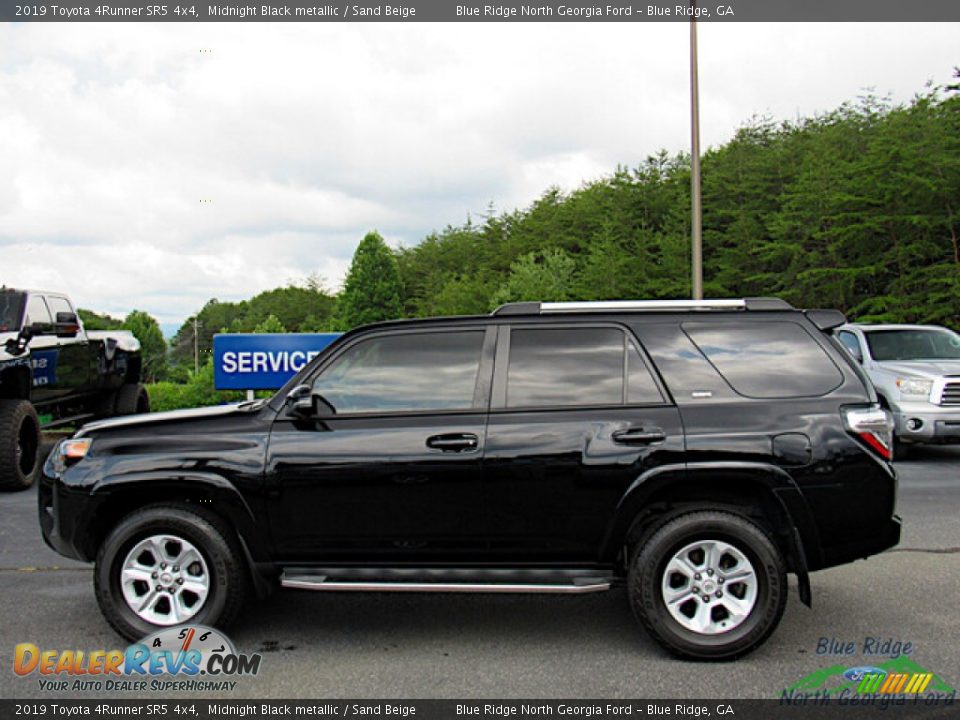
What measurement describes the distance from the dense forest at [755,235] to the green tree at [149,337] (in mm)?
40562

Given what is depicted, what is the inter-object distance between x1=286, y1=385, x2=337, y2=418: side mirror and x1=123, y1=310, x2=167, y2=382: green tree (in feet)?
369

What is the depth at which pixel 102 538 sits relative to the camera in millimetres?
4816

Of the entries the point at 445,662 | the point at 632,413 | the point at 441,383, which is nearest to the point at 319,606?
the point at 445,662

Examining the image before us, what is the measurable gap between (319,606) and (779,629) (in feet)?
8.72

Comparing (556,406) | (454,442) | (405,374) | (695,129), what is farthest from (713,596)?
(695,129)

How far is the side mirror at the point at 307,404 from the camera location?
4.57 m

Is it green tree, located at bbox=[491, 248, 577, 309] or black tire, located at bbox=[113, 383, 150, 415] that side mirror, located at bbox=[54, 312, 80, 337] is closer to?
black tire, located at bbox=[113, 383, 150, 415]

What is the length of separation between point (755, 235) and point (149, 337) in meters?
94.1

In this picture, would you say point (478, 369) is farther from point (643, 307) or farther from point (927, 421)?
point (927, 421)

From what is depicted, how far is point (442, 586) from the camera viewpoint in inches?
174

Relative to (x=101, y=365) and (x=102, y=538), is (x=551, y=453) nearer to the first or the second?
(x=102, y=538)

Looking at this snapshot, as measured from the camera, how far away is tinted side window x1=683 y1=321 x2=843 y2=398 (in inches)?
180

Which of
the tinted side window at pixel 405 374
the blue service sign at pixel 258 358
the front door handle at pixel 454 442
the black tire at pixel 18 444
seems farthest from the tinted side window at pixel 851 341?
the black tire at pixel 18 444

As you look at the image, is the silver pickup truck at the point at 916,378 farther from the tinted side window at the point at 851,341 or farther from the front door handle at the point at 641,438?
the front door handle at the point at 641,438
